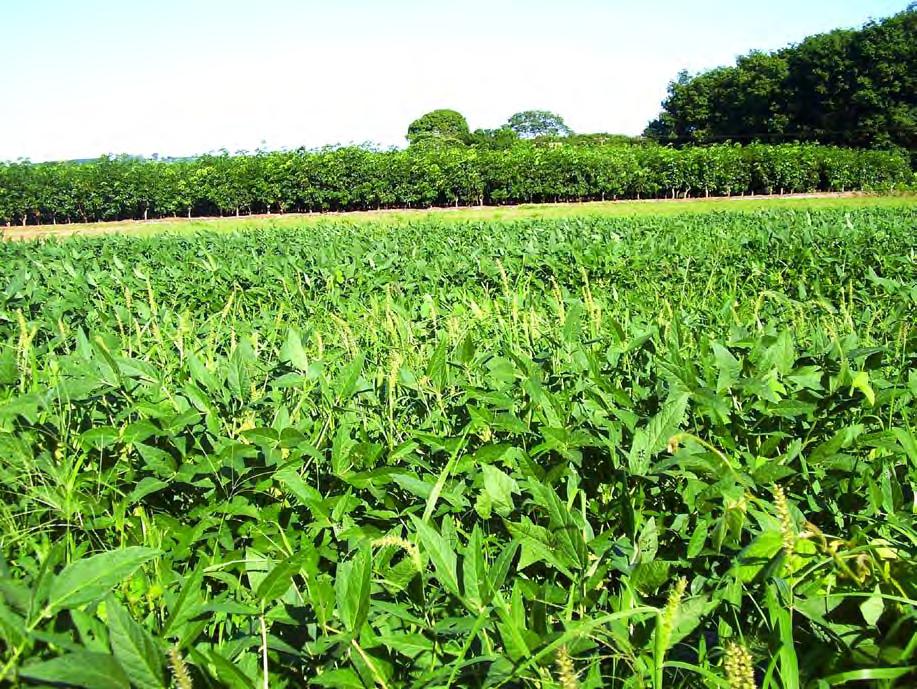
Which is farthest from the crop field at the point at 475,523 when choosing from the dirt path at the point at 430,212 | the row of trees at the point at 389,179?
the row of trees at the point at 389,179

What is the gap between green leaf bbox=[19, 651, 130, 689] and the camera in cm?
98

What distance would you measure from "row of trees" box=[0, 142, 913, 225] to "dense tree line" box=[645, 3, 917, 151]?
721 inches

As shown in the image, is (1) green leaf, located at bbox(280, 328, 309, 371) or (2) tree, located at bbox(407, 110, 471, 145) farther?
(2) tree, located at bbox(407, 110, 471, 145)

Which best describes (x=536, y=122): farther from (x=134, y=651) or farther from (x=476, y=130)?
(x=134, y=651)

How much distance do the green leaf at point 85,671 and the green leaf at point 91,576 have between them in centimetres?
14

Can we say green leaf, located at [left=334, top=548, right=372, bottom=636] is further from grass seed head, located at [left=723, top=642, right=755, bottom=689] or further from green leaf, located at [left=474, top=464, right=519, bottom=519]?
grass seed head, located at [left=723, top=642, right=755, bottom=689]

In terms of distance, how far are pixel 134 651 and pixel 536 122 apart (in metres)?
130

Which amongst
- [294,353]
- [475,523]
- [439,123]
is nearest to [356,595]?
[475,523]

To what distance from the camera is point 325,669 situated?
4.58 ft

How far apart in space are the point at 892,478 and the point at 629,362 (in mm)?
1086

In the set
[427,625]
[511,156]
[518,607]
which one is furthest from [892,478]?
[511,156]

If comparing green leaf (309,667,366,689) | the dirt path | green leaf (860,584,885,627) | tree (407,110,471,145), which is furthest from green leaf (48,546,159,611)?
tree (407,110,471,145)

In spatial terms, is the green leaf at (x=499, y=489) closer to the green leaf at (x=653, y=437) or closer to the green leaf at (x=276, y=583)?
the green leaf at (x=653, y=437)

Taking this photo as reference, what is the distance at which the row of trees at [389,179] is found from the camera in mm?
29578
